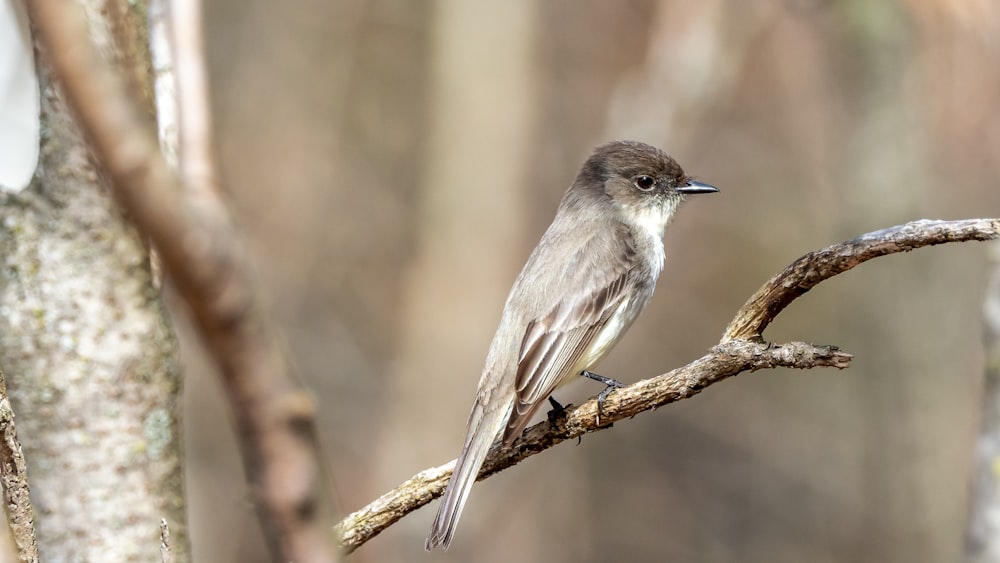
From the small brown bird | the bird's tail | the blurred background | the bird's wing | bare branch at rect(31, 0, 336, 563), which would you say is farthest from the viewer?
the blurred background

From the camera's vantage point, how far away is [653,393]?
2.91 meters

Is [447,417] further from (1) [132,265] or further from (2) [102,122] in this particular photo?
(2) [102,122]

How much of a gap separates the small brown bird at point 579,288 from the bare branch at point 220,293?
2731mm

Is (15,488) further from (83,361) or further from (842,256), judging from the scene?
(842,256)

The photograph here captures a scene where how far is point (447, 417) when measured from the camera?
36.8 feet

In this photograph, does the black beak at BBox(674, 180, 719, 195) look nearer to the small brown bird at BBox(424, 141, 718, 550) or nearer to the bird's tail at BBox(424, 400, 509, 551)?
the small brown bird at BBox(424, 141, 718, 550)

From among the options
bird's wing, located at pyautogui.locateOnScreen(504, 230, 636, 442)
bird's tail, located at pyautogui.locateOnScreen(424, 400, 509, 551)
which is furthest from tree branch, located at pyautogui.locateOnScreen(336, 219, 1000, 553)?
bird's wing, located at pyautogui.locateOnScreen(504, 230, 636, 442)

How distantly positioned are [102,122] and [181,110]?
1.19m

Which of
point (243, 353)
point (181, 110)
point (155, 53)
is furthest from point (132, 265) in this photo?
point (243, 353)

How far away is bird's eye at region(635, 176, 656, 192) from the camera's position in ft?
17.7

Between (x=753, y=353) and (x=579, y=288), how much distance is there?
216 centimetres

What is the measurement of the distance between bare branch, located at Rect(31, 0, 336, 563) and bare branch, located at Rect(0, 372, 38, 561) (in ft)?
4.36

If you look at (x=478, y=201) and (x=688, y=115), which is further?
(x=478, y=201)

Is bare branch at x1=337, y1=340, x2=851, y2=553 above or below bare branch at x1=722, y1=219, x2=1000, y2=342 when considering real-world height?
below
